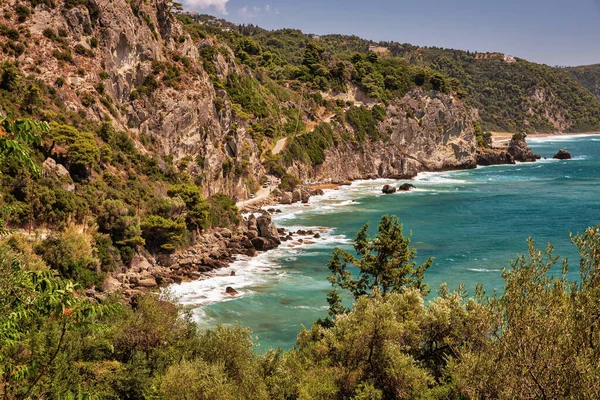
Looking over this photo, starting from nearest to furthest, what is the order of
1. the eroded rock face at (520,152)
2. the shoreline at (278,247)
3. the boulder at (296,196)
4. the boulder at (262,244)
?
the shoreline at (278,247) → the boulder at (262,244) → the boulder at (296,196) → the eroded rock face at (520,152)

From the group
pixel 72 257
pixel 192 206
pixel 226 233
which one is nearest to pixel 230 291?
pixel 72 257

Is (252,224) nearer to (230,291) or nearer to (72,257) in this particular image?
(230,291)

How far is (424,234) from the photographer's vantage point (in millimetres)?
69438

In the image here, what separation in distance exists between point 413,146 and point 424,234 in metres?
72.0

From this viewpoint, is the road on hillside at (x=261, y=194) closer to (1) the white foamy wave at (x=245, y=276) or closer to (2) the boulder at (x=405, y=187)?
(1) the white foamy wave at (x=245, y=276)

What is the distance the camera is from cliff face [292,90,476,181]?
122m

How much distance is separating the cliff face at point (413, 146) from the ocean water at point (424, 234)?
698cm

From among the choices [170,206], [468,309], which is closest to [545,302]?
[468,309]

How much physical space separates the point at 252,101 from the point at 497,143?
130 m

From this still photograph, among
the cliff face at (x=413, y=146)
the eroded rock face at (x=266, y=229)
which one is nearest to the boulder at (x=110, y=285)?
the eroded rock face at (x=266, y=229)

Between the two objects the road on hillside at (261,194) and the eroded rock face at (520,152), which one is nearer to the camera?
the road on hillside at (261,194)

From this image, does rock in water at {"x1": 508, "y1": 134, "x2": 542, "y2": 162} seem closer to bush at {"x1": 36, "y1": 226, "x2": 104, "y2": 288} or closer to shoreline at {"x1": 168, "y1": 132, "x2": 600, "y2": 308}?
shoreline at {"x1": 168, "y1": 132, "x2": 600, "y2": 308}

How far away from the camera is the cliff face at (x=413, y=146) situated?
12250 cm

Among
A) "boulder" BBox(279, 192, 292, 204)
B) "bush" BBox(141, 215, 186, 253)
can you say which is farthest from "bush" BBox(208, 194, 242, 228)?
"boulder" BBox(279, 192, 292, 204)
